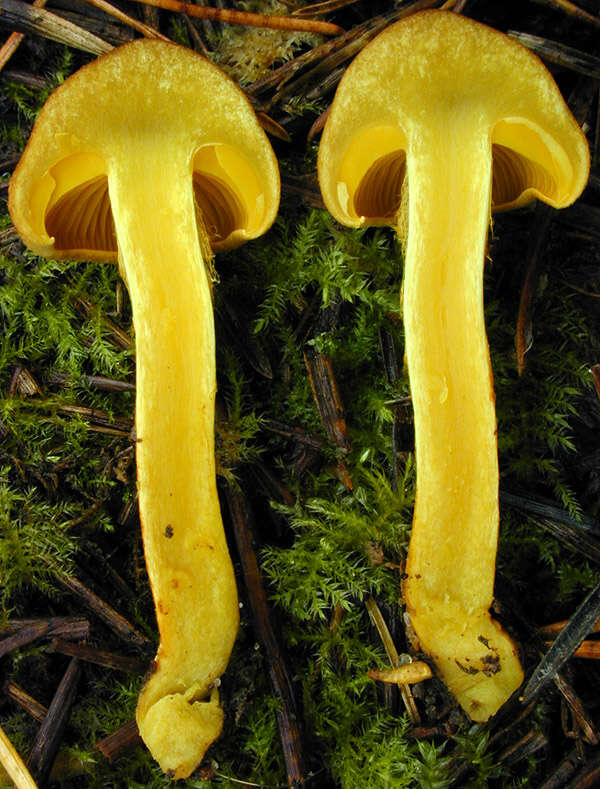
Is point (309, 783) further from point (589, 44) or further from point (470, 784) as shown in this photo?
point (589, 44)

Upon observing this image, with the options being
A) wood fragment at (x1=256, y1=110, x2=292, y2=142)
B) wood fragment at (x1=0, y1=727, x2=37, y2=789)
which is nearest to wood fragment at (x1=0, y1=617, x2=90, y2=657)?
wood fragment at (x1=0, y1=727, x2=37, y2=789)

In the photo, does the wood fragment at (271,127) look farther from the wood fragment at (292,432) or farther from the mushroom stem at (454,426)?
the wood fragment at (292,432)

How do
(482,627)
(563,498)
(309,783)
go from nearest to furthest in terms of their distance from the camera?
(482,627)
(309,783)
(563,498)

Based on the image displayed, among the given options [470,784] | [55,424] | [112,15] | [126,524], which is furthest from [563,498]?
[112,15]

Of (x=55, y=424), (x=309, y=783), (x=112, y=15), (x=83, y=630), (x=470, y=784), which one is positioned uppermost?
(x=112, y=15)

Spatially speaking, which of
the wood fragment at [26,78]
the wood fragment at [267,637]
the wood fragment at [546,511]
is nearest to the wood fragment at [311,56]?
the wood fragment at [26,78]

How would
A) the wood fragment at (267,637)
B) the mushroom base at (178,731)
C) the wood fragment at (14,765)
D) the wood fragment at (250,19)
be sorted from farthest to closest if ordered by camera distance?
the wood fragment at (250,19) < the wood fragment at (267,637) < the wood fragment at (14,765) < the mushroom base at (178,731)
